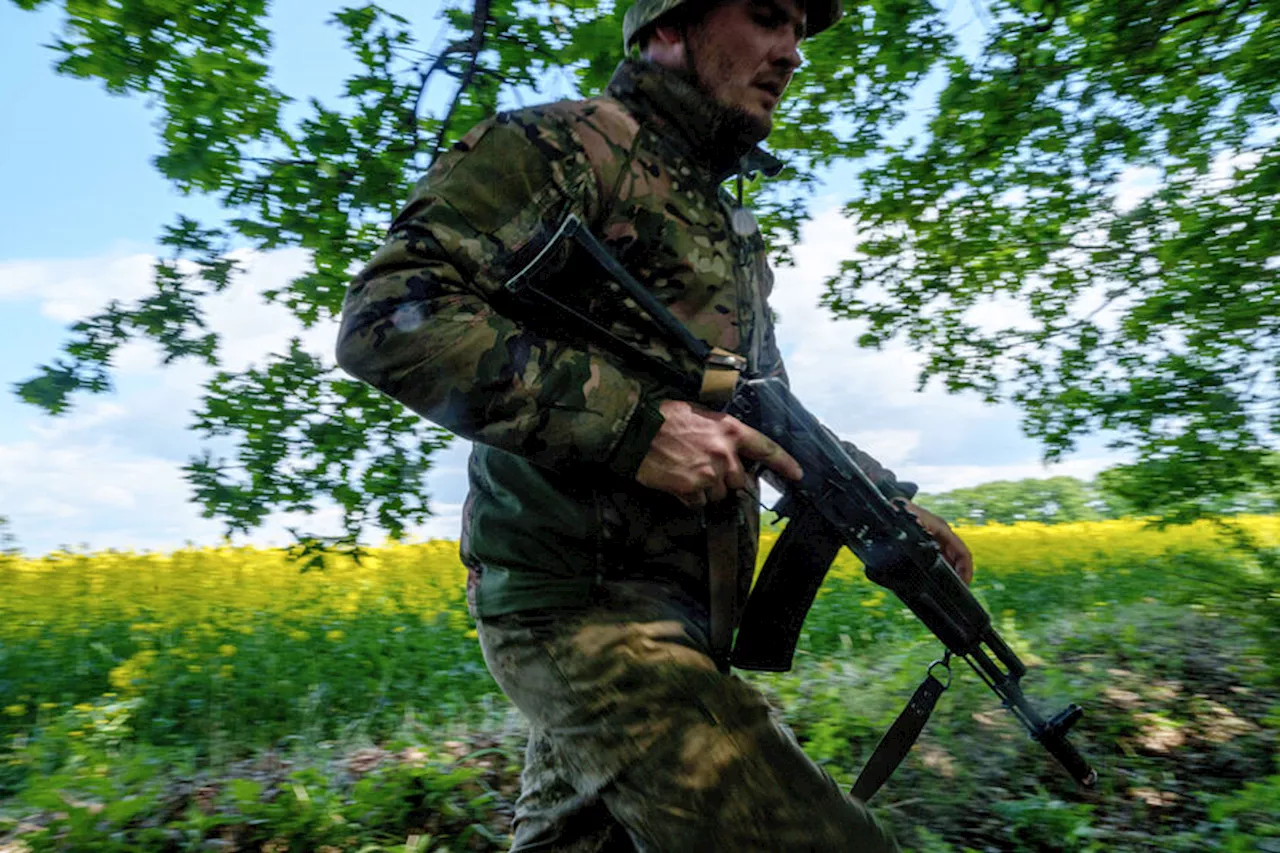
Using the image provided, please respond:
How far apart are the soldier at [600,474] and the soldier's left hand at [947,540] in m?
→ 0.52

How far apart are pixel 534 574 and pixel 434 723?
10.9 ft

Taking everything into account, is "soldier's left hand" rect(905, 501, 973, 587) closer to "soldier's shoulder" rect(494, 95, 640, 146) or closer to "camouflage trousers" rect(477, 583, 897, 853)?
"camouflage trousers" rect(477, 583, 897, 853)

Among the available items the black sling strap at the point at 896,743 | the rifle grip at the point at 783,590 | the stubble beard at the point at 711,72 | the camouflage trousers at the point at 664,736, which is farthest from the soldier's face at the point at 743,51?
the black sling strap at the point at 896,743

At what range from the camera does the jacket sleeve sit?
131 cm

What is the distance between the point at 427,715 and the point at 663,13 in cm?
368

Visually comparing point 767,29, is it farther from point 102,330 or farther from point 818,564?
point 102,330

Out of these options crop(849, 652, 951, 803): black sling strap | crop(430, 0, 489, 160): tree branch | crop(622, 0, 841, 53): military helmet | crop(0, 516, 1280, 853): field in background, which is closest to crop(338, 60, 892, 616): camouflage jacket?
crop(622, 0, 841, 53): military helmet

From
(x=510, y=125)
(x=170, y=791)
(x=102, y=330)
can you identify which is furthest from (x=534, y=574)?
(x=102, y=330)

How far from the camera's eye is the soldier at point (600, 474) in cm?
130

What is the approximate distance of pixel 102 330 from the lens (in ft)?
13.9

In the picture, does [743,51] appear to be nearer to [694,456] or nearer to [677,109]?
[677,109]

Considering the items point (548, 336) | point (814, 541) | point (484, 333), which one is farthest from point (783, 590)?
point (484, 333)

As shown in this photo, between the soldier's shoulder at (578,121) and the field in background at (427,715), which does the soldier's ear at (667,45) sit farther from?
the field in background at (427,715)

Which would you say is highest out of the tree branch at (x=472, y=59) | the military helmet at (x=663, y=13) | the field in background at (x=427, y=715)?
the tree branch at (x=472, y=59)
